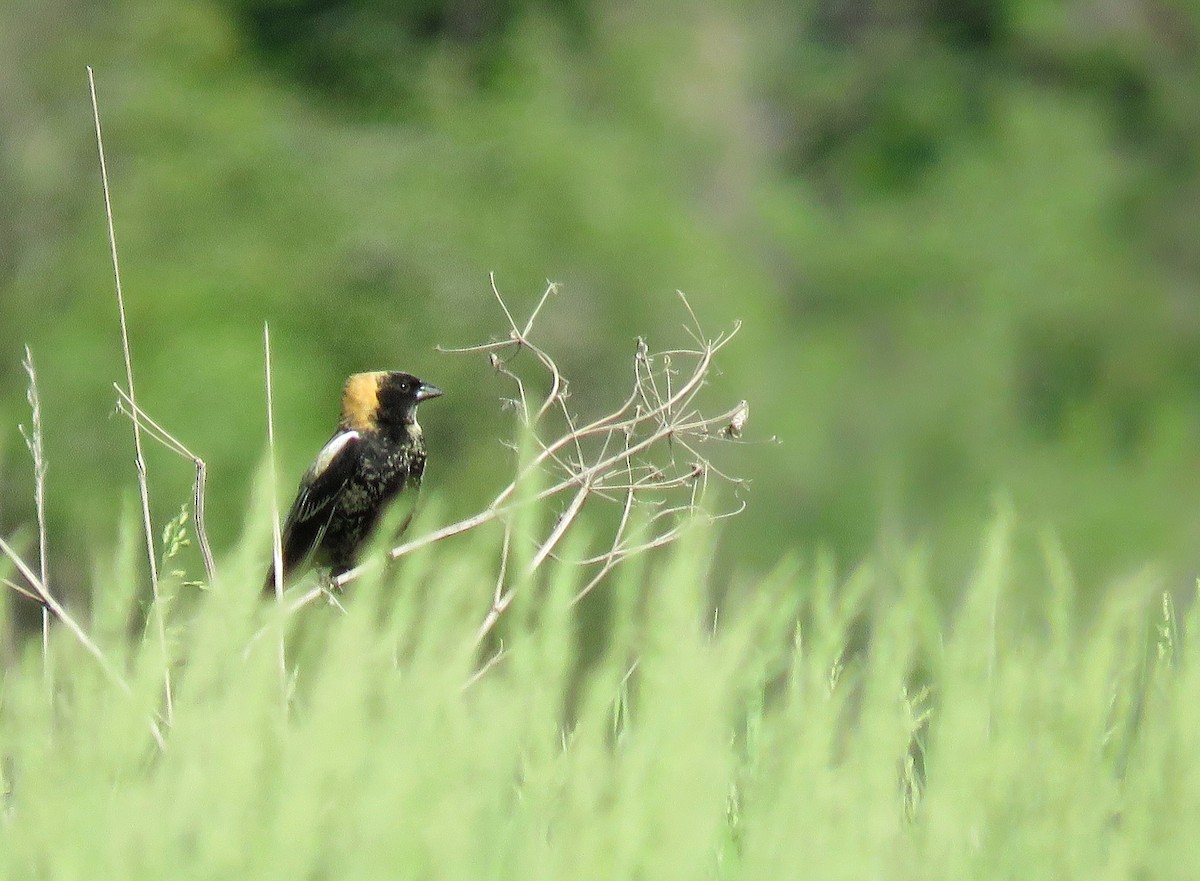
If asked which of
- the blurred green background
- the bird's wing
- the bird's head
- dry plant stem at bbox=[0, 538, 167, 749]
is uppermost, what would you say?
dry plant stem at bbox=[0, 538, 167, 749]

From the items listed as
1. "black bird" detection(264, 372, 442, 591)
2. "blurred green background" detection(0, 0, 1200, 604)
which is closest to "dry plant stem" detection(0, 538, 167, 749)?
"black bird" detection(264, 372, 442, 591)

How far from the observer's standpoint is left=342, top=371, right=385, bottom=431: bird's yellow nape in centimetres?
458

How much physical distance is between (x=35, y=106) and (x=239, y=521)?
435 cm

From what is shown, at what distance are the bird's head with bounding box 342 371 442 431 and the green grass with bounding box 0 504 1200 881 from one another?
7.53 ft

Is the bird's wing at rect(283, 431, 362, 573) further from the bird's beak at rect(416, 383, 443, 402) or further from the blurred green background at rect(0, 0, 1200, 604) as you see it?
the blurred green background at rect(0, 0, 1200, 604)

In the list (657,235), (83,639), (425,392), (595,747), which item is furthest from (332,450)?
(657,235)

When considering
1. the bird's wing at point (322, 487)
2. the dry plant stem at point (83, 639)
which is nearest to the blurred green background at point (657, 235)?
the bird's wing at point (322, 487)

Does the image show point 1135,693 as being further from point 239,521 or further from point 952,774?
point 239,521

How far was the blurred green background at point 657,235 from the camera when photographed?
12.6 meters

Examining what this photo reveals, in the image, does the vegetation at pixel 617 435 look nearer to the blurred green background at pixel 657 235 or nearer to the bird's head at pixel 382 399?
the blurred green background at pixel 657 235

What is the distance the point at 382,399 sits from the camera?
4.66m

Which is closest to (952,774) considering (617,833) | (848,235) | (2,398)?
(617,833)

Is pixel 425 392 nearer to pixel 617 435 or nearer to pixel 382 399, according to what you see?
pixel 382 399

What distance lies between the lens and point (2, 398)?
12242 millimetres
